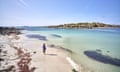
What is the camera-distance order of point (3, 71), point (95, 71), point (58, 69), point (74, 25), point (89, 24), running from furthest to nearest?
point (74, 25), point (89, 24), point (95, 71), point (58, 69), point (3, 71)

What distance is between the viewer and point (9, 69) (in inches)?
317

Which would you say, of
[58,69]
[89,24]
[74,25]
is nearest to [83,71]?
[58,69]

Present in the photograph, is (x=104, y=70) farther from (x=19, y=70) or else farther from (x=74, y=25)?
(x=74, y=25)

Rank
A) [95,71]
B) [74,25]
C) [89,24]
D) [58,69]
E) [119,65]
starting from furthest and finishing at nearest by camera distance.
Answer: [74,25] → [89,24] → [119,65] → [95,71] → [58,69]

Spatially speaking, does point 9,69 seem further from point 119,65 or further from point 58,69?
point 119,65

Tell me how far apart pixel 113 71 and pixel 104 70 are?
76 centimetres

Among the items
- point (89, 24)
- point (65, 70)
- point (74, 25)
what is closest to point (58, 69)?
point (65, 70)

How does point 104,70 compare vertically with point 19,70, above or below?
below

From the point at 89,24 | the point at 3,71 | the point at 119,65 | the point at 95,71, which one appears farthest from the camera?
the point at 89,24

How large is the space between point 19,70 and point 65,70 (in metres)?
2.99

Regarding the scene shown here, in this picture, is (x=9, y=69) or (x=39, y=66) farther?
(x=39, y=66)

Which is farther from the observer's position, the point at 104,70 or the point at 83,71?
the point at 104,70

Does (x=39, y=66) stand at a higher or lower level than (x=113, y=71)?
higher

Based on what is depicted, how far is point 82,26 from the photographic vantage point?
114 meters
